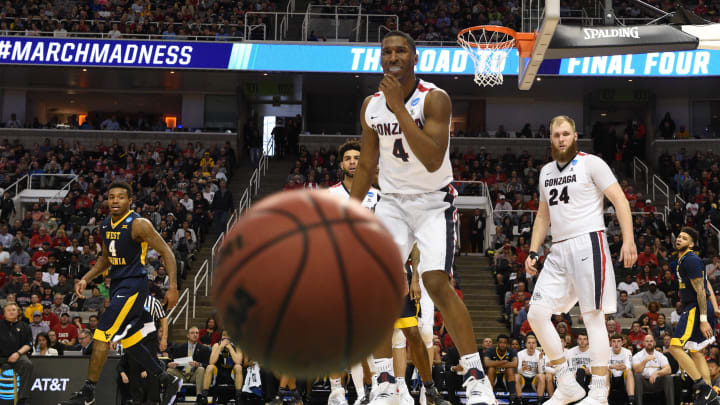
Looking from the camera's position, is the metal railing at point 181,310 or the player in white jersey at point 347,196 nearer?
the player in white jersey at point 347,196

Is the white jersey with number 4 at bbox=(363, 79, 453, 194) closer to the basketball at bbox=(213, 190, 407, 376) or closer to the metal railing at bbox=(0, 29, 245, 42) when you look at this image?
the basketball at bbox=(213, 190, 407, 376)

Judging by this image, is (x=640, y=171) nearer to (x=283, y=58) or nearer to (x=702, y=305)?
(x=283, y=58)

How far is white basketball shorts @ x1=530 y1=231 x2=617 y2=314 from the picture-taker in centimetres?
682

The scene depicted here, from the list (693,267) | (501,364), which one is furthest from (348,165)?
(501,364)

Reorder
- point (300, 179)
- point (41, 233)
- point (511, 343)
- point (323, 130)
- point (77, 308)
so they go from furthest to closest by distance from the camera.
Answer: point (323, 130) < point (300, 179) < point (41, 233) < point (77, 308) < point (511, 343)

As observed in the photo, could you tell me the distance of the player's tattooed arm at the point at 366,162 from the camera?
5.85 metres

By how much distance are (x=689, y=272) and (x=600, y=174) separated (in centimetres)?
341

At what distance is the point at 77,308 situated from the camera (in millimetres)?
17672

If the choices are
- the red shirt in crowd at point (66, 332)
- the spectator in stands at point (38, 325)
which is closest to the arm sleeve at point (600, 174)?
the red shirt in crowd at point (66, 332)

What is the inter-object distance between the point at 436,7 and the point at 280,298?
27.7 metres

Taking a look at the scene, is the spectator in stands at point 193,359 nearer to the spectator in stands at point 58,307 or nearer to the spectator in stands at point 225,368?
the spectator in stands at point 225,368

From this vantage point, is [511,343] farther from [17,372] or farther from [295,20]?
[295,20]

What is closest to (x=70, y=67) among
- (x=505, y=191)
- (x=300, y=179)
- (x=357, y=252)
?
(x=300, y=179)

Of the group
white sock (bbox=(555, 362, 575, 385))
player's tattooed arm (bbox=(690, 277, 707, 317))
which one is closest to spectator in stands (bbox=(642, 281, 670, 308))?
player's tattooed arm (bbox=(690, 277, 707, 317))
